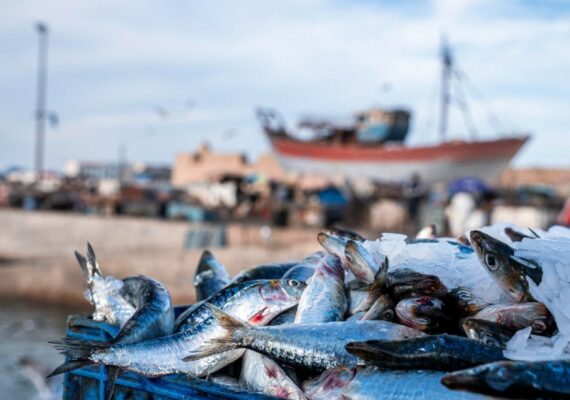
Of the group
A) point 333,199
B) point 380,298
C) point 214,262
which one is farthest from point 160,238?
point 380,298

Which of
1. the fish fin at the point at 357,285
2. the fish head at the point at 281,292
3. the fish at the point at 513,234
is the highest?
the fish at the point at 513,234

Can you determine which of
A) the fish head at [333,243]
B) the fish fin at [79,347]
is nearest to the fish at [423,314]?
the fish head at [333,243]

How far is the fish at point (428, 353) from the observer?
103 inches

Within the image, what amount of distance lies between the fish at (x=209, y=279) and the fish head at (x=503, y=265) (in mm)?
1871

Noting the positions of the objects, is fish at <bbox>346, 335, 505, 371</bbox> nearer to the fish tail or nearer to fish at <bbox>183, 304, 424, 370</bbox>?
fish at <bbox>183, 304, 424, 370</bbox>

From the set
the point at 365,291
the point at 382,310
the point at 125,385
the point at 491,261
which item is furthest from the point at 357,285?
the point at 125,385

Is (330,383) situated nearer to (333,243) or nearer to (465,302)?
(465,302)

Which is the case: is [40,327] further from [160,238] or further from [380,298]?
[380,298]

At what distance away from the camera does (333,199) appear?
86.5 ft

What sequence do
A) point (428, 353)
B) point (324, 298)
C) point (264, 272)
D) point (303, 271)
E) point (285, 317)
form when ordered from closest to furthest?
point (428, 353) < point (324, 298) < point (285, 317) < point (303, 271) < point (264, 272)

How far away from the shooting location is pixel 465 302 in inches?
127

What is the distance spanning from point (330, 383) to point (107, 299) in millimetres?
1783

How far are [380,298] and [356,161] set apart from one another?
43.1 meters

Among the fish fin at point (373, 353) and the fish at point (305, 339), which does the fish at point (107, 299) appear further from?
the fish fin at point (373, 353)
